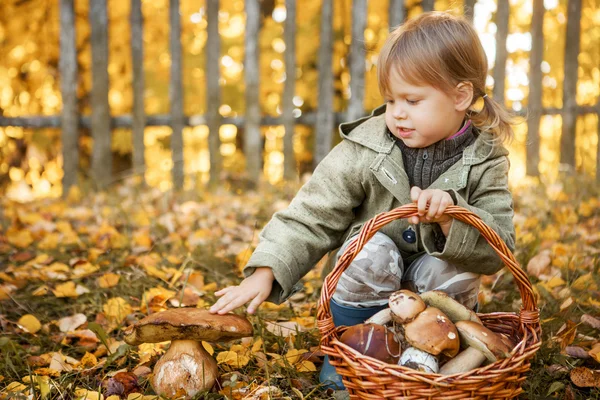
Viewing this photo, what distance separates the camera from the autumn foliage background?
1726 millimetres

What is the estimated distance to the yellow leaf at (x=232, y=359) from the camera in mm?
1707

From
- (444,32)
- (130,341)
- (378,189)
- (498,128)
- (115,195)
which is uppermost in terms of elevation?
(444,32)

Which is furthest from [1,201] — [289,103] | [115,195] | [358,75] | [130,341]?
[130,341]

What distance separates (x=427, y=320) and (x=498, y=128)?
0.78m

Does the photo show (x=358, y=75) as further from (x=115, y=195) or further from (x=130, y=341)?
(x=130, y=341)

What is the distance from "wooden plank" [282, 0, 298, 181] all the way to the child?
249 cm

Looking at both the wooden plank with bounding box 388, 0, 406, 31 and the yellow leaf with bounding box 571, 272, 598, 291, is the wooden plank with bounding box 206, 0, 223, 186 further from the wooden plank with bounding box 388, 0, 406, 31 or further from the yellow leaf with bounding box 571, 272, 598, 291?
the yellow leaf with bounding box 571, 272, 598, 291

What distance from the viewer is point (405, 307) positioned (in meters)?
1.43

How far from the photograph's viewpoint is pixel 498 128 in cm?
190

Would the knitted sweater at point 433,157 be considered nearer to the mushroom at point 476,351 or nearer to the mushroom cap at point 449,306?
the mushroom cap at point 449,306

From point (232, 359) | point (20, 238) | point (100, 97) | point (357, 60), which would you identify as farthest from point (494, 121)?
point (100, 97)

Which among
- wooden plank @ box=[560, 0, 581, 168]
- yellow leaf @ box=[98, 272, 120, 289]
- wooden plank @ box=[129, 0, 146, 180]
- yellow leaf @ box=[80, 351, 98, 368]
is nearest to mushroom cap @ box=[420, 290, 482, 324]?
yellow leaf @ box=[80, 351, 98, 368]

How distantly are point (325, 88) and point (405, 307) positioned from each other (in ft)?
10.2

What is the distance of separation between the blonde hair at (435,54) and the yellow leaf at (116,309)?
3.70ft
